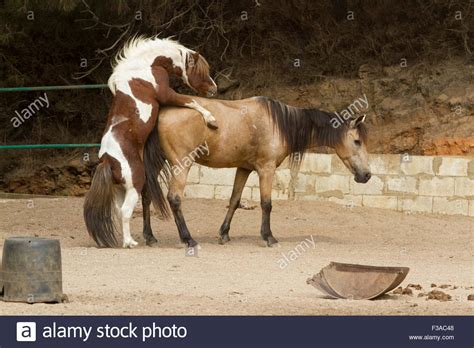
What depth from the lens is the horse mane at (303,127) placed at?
13703mm

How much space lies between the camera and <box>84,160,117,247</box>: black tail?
12.8m

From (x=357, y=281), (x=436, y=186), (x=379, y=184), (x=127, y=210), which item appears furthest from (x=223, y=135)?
(x=436, y=186)

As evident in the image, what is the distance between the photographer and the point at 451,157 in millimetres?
16203

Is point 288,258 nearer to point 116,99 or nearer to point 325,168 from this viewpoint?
point 116,99

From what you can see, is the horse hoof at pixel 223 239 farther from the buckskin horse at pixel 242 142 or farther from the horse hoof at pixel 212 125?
the horse hoof at pixel 212 125

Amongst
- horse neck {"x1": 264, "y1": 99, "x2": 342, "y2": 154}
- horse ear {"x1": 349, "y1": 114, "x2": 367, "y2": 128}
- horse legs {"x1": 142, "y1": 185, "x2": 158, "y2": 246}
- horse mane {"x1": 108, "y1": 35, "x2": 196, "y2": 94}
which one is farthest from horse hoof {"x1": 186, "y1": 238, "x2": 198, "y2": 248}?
horse ear {"x1": 349, "y1": 114, "x2": 367, "y2": 128}

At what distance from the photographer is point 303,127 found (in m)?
13.8

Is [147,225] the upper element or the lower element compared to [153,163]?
lower

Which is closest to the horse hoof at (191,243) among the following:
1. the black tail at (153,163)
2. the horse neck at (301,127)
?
the black tail at (153,163)

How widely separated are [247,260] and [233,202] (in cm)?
187

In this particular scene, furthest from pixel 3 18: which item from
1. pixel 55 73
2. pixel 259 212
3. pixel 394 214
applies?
pixel 394 214

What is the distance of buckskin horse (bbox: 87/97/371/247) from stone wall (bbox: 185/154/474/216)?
241cm

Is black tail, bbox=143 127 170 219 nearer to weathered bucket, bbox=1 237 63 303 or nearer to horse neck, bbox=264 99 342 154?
horse neck, bbox=264 99 342 154

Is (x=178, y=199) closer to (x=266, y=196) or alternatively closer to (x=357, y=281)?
(x=266, y=196)
